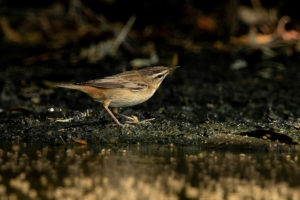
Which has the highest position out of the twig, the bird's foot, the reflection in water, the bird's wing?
the twig

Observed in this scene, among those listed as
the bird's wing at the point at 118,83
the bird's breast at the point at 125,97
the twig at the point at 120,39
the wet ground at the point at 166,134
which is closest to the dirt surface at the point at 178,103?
the wet ground at the point at 166,134

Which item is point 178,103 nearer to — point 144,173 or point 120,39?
point 120,39

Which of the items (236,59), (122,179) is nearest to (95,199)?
(122,179)

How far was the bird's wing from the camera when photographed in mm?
7770

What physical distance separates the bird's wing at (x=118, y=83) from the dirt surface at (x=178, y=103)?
50cm

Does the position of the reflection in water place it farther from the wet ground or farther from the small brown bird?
the small brown bird

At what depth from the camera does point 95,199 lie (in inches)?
176

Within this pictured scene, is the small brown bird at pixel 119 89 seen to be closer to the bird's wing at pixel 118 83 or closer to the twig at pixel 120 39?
the bird's wing at pixel 118 83

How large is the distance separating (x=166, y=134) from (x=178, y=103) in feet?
7.19

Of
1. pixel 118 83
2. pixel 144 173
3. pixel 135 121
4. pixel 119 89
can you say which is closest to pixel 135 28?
pixel 118 83

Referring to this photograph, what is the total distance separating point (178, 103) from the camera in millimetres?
9242

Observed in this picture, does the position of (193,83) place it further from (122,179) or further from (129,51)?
(122,179)

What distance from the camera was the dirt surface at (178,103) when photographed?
7.04 metres

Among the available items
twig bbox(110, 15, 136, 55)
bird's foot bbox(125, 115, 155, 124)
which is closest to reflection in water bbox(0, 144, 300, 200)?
bird's foot bbox(125, 115, 155, 124)
